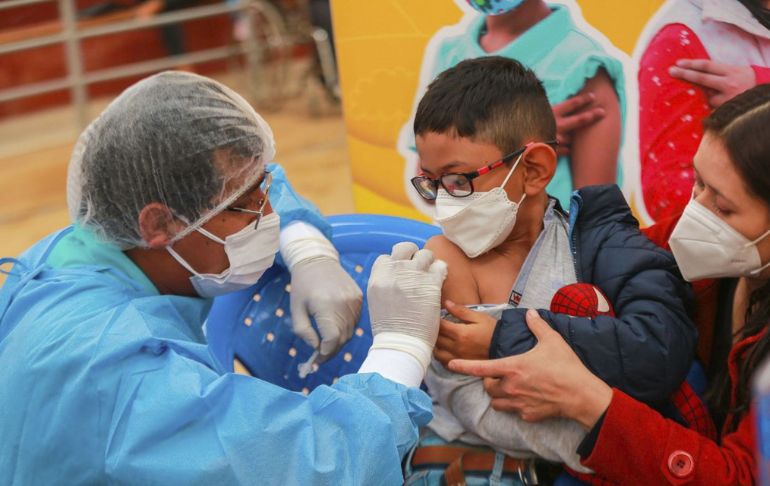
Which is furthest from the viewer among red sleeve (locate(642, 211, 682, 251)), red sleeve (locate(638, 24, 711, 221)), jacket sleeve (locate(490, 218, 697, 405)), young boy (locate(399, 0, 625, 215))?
young boy (locate(399, 0, 625, 215))

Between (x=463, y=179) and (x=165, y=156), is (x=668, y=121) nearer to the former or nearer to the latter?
(x=463, y=179)

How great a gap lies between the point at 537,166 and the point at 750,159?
35 centimetres

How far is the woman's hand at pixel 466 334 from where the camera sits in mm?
1521

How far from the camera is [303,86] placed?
247 inches

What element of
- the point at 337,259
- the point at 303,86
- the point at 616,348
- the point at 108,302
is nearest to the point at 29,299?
the point at 108,302

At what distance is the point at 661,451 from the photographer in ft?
4.54

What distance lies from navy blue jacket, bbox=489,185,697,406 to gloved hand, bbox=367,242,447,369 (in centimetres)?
11

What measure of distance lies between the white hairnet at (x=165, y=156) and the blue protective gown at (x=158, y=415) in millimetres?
176

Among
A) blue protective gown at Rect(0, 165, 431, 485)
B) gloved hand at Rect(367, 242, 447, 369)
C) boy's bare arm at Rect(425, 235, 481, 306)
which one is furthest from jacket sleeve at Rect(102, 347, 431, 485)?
boy's bare arm at Rect(425, 235, 481, 306)

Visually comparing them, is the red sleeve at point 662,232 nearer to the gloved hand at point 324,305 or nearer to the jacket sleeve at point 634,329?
the jacket sleeve at point 634,329

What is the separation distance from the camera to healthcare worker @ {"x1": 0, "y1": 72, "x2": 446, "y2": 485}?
4.46ft

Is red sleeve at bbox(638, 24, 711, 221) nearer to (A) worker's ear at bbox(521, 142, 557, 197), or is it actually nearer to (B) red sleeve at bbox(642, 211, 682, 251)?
(B) red sleeve at bbox(642, 211, 682, 251)

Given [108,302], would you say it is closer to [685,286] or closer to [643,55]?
[685,286]

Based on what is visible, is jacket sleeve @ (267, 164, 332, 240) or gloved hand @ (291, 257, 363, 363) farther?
jacket sleeve @ (267, 164, 332, 240)
